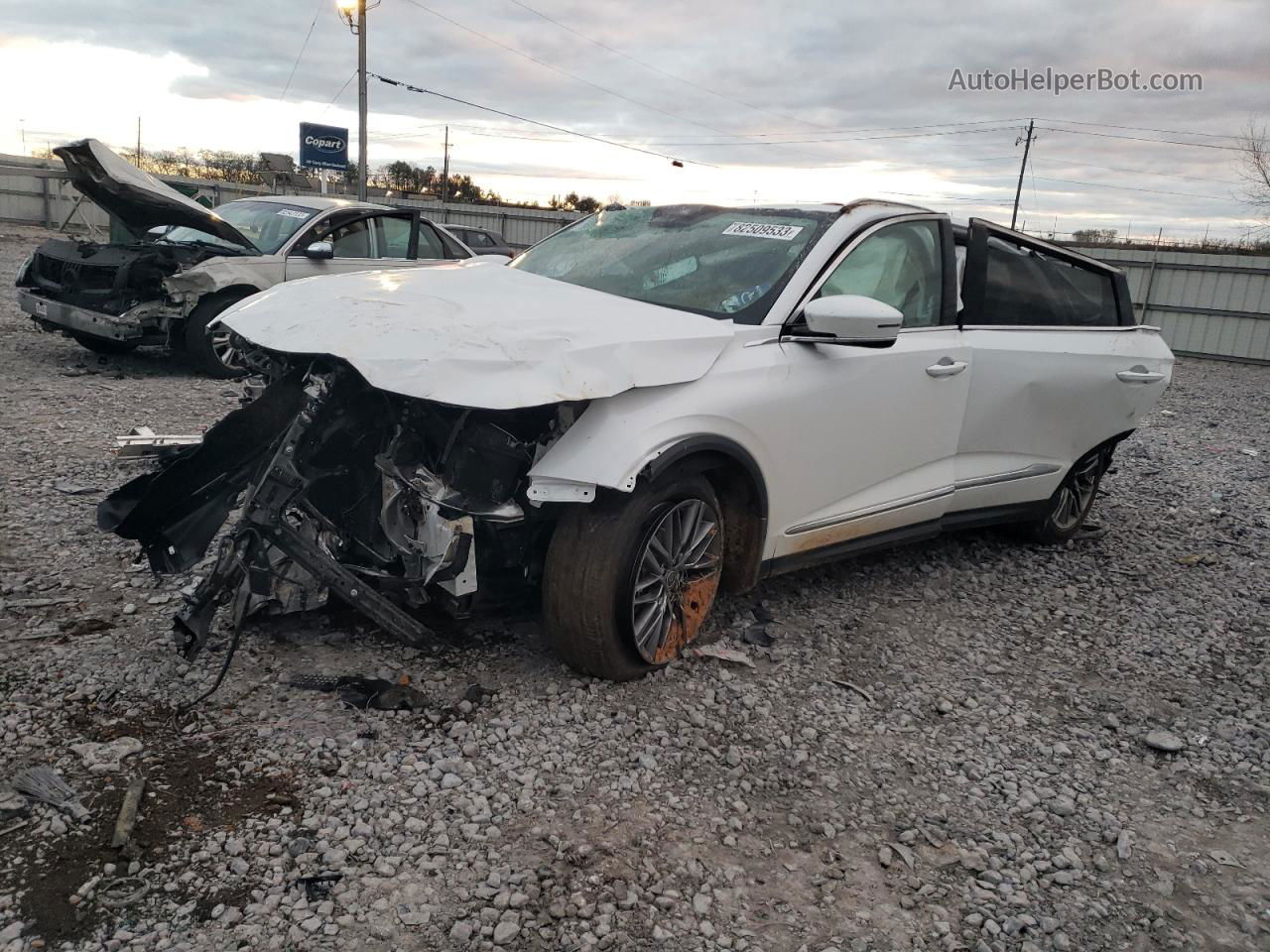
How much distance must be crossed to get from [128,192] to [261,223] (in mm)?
1835

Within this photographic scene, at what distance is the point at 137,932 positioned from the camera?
7.25ft

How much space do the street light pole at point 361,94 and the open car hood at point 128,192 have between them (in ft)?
48.3

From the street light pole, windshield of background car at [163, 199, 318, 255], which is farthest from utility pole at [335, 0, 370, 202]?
windshield of background car at [163, 199, 318, 255]

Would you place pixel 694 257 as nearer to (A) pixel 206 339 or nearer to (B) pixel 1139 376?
(B) pixel 1139 376

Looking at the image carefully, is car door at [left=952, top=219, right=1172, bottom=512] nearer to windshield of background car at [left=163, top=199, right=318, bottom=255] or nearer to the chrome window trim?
the chrome window trim

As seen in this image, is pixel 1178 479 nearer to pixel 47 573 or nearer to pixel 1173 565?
pixel 1173 565

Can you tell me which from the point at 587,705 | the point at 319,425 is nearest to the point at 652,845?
the point at 587,705

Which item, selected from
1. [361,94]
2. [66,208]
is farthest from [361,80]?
[66,208]

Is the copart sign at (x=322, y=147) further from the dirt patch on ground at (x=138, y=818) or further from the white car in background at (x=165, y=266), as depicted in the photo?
the dirt patch on ground at (x=138, y=818)

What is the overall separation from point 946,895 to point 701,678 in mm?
1286

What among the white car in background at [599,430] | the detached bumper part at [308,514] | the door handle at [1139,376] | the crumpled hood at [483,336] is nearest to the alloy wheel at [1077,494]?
the door handle at [1139,376]

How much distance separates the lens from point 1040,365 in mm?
4902

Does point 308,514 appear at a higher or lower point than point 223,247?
lower

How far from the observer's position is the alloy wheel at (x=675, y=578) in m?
3.46
